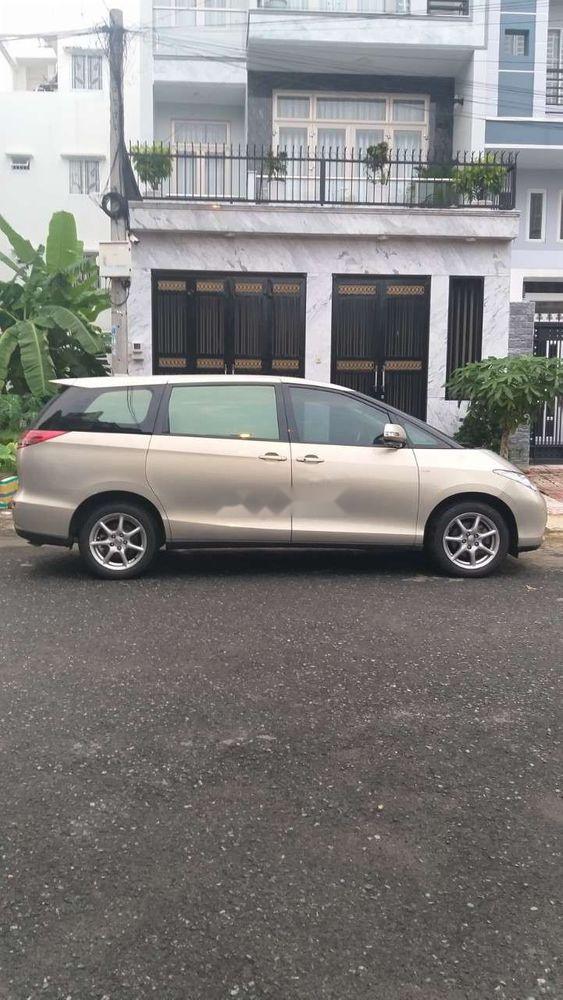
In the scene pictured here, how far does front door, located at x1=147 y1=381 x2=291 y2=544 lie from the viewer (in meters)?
7.62

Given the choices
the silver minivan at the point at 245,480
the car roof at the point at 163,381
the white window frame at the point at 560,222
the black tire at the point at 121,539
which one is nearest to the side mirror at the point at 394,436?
the silver minivan at the point at 245,480

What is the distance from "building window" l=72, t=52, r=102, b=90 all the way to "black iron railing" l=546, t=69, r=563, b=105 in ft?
51.2

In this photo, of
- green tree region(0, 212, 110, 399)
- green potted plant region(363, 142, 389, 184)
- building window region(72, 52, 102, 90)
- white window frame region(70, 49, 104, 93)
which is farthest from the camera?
building window region(72, 52, 102, 90)

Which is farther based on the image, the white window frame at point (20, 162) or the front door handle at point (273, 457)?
the white window frame at point (20, 162)

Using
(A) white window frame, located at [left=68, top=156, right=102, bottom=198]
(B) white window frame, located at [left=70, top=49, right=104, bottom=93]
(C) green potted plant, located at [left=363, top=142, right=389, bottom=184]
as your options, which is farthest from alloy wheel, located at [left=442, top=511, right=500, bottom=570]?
(B) white window frame, located at [left=70, top=49, right=104, bottom=93]

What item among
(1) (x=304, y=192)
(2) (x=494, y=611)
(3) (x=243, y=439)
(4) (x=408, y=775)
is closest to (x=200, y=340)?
(1) (x=304, y=192)

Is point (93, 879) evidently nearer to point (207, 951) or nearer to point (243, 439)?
point (207, 951)

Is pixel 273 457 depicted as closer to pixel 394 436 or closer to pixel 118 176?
pixel 394 436

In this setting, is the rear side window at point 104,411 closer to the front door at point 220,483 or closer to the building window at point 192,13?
the front door at point 220,483

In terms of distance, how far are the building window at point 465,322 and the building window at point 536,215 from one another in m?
10.5

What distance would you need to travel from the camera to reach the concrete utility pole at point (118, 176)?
41.3 ft

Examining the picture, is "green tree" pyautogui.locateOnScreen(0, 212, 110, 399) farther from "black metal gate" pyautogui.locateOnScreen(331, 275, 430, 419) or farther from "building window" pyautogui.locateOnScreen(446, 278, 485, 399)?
"building window" pyautogui.locateOnScreen(446, 278, 485, 399)

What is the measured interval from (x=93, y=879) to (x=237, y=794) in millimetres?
781

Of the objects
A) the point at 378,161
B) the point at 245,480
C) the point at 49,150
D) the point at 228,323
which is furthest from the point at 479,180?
the point at 49,150
